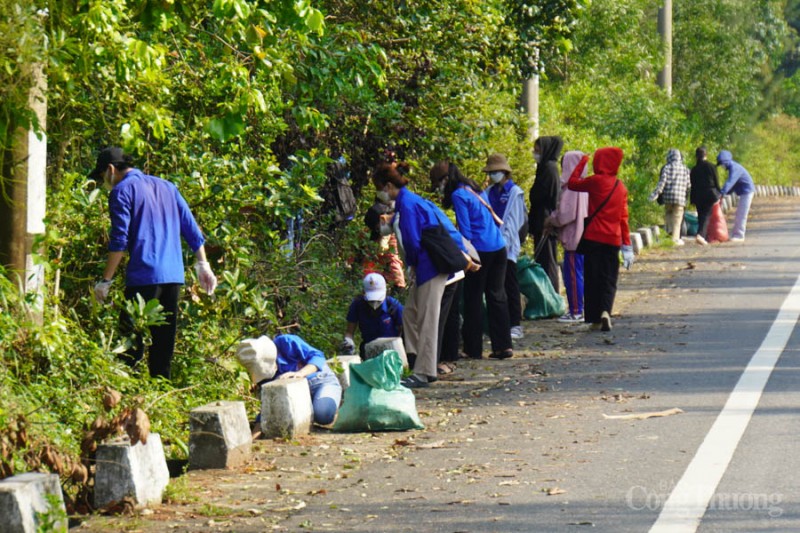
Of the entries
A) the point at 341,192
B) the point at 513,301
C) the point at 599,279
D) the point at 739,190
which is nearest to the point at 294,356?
the point at 341,192

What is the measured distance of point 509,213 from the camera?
45.8 feet

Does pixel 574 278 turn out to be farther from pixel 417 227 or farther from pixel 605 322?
pixel 417 227

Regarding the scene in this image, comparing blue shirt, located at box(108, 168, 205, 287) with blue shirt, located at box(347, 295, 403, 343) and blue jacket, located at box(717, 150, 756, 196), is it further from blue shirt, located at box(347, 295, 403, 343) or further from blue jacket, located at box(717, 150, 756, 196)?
blue jacket, located at box(717, 150, 756, 196)

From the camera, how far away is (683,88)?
126 ft

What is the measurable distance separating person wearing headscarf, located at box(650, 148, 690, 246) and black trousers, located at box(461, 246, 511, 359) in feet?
39.4

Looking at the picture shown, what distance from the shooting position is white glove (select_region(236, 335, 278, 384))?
31.4 feet

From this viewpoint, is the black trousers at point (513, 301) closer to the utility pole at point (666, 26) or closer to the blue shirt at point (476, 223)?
the blue shirt at point (476, 223)

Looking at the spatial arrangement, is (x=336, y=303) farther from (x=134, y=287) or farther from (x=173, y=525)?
(x=173, y=525)

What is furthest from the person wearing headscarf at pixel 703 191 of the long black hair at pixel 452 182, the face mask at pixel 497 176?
the long black hair at pixel 452 182

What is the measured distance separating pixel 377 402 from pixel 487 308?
11.3 feet

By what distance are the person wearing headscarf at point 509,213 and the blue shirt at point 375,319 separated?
2.45 m

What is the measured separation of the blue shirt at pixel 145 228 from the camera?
9.18 m

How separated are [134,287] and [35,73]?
156 centimetres

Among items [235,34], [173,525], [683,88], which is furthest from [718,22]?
[173,525]
